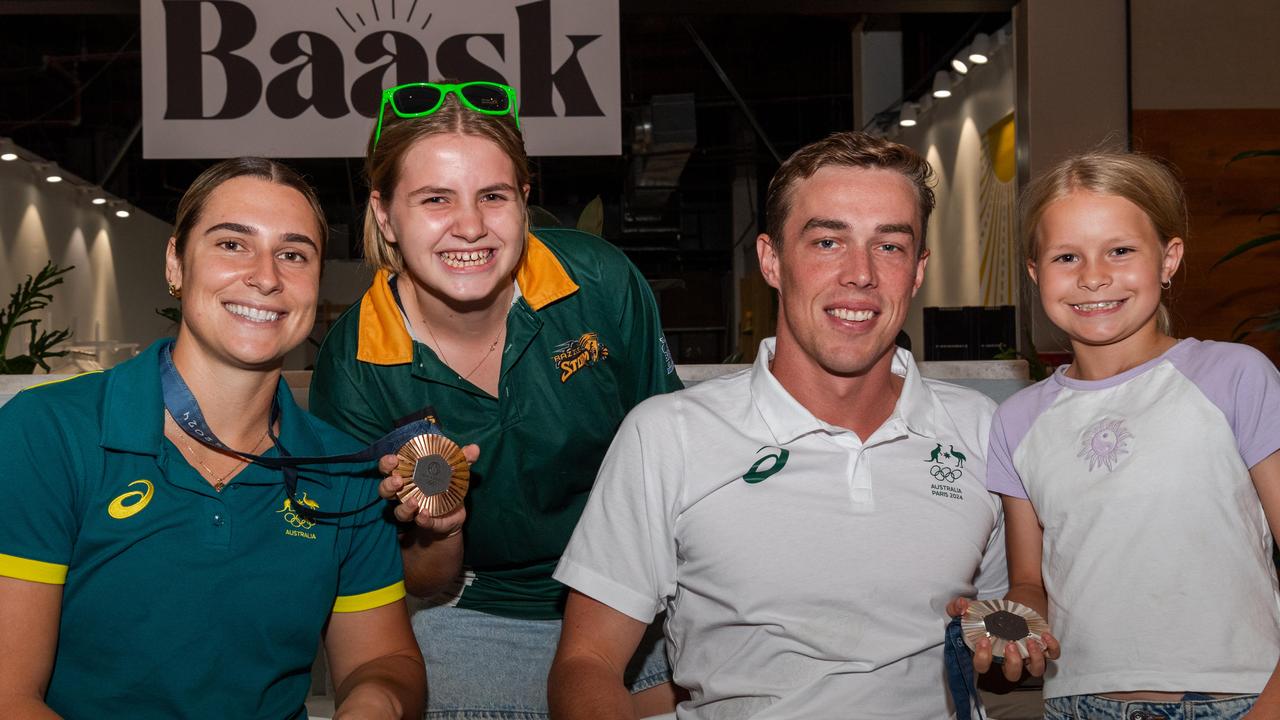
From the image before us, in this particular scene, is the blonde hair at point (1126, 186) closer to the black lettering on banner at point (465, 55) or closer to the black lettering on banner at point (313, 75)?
the black lettering on banner at point (465, 55)

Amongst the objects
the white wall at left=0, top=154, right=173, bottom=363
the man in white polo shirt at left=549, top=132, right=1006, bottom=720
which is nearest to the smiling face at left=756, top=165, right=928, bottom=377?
the man in white polo shirt at left=549, top=132, right=1006, bottom=720

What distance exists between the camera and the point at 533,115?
4.97 m

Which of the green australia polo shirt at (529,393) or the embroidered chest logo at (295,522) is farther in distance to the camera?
the green australia polo shirt at (529,393)

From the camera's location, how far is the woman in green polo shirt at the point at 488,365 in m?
1.91

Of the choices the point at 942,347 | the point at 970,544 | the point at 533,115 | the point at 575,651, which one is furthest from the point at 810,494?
the point at 533,115

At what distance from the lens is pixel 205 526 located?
1.56 m

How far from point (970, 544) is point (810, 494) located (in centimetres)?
28

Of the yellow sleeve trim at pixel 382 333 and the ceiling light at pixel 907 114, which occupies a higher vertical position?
the ceiling light at pixel 907 114

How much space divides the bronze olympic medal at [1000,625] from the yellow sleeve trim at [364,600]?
0.90 m

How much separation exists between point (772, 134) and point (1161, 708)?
12.7m

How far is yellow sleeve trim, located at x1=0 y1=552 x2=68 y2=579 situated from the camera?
1411mm

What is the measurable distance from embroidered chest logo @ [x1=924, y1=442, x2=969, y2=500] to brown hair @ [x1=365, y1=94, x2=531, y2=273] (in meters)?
0.86

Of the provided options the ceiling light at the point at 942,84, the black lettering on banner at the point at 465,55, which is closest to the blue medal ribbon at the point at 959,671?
the black lettering on banner at the point at 465,55

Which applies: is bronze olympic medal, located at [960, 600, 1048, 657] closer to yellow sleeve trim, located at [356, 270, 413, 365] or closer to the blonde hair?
the blonde hair
